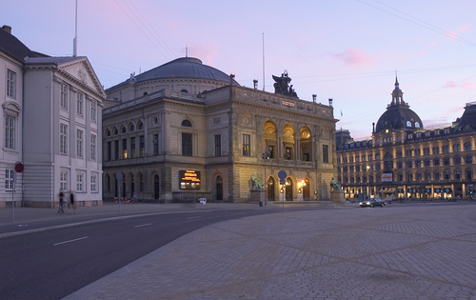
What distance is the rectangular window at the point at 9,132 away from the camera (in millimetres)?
36875

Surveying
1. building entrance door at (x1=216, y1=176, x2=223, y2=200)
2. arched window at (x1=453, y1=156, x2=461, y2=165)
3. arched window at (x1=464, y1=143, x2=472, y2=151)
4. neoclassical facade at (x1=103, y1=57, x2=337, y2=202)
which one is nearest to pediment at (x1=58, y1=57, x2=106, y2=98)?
neoclassical facade at (x1=103, y1=57, x2=337, y2=202)

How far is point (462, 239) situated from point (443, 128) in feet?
395

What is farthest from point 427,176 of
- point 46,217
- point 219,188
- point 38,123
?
point 46,217

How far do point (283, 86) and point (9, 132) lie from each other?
157ft

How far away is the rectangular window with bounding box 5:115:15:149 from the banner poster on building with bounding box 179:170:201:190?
96.5 ft

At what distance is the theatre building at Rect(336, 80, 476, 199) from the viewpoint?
11568 cm

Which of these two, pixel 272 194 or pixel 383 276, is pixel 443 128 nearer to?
pixel 272 194

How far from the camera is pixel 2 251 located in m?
13.3

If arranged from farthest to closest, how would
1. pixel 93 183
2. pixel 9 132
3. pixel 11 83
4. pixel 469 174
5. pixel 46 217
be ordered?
pixel 469 174, pixel 93 183, pixel 11 83, pixel 9 132, pixel 46 217

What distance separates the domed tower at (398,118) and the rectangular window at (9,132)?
114 m

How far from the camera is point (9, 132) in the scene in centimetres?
3731

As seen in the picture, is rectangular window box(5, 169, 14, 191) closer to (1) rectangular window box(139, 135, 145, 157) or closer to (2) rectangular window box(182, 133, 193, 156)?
(2) rectangular window box(182, 133, 193, 156)

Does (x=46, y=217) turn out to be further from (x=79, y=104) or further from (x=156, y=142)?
(x=156, y=142)

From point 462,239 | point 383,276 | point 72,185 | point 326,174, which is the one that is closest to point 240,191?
point 326,174
